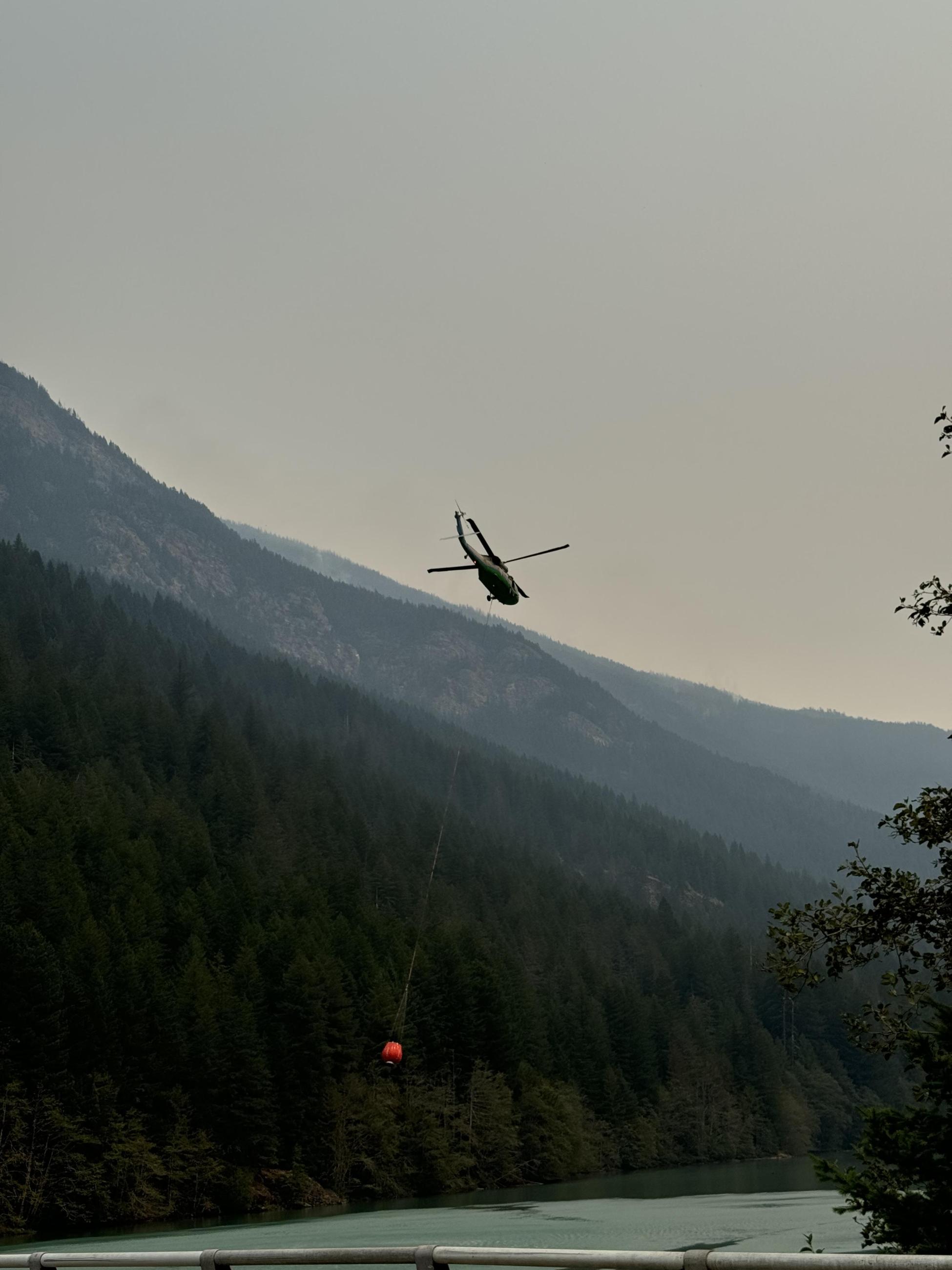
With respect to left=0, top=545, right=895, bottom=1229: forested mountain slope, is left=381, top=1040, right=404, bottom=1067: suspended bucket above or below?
above

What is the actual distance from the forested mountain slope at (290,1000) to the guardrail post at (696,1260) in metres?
73.3

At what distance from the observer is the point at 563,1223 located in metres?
73.2

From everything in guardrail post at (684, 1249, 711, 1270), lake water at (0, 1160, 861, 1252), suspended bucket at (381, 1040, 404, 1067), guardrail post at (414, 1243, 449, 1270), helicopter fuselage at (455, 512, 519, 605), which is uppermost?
helicopter fuselage at (455, 512, 519, 605)

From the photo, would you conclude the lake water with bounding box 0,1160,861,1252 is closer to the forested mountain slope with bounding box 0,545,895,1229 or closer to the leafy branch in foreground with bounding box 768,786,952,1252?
the forested mountain slope with bounding box 0,545,895,1229

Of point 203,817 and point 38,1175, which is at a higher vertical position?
point 203,817

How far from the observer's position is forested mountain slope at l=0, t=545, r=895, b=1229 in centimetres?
8150

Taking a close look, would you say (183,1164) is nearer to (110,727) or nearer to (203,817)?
(203,817)

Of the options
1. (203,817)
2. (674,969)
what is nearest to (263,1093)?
(203,817)

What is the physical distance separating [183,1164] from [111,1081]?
21.2 feet

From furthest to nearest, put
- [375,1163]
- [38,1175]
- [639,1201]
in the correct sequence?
[375,1163] → [639,1201] → [38,1175]

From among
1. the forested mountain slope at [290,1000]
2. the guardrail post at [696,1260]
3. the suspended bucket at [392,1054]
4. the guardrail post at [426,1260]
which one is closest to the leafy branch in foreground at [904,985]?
the guardrail post at [426,1260]

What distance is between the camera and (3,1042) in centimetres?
7725

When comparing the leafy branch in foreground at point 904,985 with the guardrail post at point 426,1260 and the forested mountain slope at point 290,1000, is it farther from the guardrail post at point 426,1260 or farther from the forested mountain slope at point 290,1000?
the forested mountain slope at point 290,1000

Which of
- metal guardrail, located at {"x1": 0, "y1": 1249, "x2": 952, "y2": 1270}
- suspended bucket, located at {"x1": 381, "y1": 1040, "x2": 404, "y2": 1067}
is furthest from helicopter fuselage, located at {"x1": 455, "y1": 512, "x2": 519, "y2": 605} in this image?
metal guardrail, located at {"x1": 0, "y1": 1249, "x2": 952, "y2": 1270}
